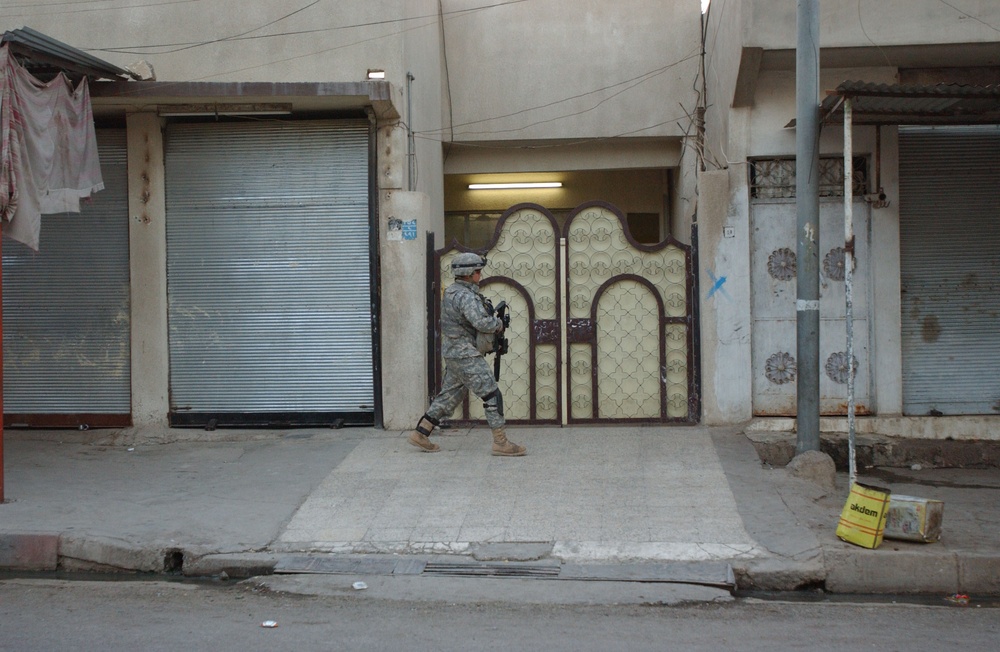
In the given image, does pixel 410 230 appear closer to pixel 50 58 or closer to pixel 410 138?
pixel 410 138

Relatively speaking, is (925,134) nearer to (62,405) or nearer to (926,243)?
(926,243)

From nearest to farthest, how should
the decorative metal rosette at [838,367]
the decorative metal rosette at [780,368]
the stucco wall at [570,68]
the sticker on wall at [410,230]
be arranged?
the decorative metal rosette at [838,367] < the decorative metal rosette at [780,368] < the sticker on wall at [410,230] < the stucco wall at [570,68]

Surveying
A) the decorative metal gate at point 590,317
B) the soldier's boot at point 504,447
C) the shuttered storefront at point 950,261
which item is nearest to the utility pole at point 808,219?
the decorative metal gate at point 590,317

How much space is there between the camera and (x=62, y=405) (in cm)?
1021

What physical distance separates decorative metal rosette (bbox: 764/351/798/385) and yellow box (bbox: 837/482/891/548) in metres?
3.38

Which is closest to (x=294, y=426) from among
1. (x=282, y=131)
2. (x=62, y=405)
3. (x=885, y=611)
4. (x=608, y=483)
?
(x=62, y=405)

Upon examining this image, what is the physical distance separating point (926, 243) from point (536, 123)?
19.6 feet

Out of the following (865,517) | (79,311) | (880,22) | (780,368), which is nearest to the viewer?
(865,517)

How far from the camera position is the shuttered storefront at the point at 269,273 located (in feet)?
32.9

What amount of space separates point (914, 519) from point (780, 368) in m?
3.53

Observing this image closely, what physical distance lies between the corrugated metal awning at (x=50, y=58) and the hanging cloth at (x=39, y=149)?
0.11 meters

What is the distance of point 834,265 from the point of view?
9.56 metres

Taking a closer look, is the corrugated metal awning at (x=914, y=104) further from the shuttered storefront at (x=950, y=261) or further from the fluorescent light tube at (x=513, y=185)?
the fluorescent light tube at (x=513, y=185)

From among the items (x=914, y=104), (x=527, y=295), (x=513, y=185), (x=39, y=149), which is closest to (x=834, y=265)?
(x=914, y=104)
